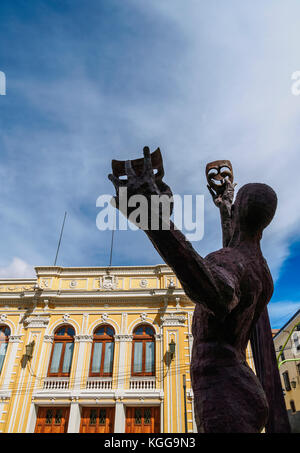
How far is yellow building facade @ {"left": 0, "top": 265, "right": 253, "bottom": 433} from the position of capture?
35.9 ft

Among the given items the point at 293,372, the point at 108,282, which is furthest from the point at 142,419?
the point at 293,372

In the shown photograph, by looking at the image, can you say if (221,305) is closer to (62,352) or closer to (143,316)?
(143,316)

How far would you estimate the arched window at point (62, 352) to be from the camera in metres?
11.9

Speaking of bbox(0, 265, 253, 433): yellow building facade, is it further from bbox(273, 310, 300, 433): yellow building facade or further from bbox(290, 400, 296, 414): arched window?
bbox(290, 400, 296, 414): arched window

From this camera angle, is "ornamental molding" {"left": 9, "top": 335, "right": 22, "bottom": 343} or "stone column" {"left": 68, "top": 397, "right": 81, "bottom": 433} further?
"ornamental molding" {"left": 9, "top": 335, "right": 22, "bottom": 343}

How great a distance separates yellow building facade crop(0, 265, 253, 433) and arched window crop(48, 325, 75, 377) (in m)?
0.04

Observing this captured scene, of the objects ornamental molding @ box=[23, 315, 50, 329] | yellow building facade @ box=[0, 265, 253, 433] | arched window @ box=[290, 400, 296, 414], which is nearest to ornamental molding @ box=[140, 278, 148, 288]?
yellow building facade @ box=[0, 265, 253, 433]

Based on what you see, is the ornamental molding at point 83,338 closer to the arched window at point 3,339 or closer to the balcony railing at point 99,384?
the balcony railing at point 99,384

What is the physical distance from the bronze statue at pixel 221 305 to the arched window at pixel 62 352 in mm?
12147

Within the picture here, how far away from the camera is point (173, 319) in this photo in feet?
41.2

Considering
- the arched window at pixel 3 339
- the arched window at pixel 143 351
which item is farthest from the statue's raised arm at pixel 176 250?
the arched window at pixel 3 339
